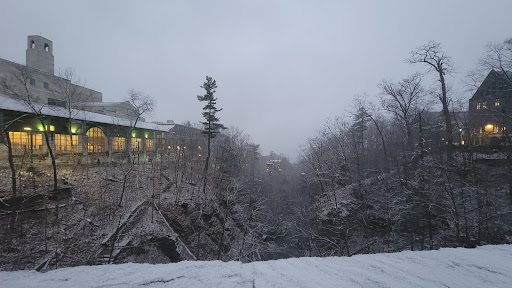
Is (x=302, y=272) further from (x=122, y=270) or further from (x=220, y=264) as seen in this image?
(x=122, y=270)

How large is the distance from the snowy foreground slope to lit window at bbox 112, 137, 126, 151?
30.2 m

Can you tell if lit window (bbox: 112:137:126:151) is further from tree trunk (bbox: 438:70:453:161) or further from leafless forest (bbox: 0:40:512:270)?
tree trunk (bbox: 438:70:453:161)

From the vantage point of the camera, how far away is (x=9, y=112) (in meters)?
17.6

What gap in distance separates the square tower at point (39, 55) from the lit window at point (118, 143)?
22.0 meters

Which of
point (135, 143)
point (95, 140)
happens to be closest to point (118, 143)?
point (95, 140)

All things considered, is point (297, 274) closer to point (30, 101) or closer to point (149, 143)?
point (30, 101)

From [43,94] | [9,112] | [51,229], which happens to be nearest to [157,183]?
[51,229]

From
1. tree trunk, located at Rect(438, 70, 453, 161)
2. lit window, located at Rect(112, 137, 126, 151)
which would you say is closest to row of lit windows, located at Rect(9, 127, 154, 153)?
lit window, located at Rect(112, 137, 126, 151)

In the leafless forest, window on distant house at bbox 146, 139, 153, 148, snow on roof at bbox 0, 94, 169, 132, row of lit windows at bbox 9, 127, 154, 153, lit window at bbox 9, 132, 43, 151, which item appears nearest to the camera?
the leafless forest

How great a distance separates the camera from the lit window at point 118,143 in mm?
28062

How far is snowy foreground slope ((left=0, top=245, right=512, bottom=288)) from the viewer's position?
244 cm

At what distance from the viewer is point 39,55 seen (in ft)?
121

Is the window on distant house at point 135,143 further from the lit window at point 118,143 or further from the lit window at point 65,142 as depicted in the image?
the lit window at point 65,142

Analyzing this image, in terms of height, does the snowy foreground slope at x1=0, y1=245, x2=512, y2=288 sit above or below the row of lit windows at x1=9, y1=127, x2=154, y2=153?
below
